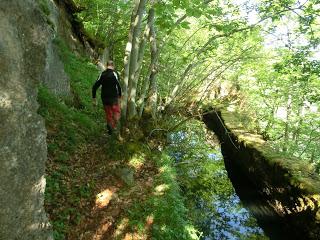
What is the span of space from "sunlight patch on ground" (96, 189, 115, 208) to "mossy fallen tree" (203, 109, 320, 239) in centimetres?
464

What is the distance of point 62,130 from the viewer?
28.2 ft

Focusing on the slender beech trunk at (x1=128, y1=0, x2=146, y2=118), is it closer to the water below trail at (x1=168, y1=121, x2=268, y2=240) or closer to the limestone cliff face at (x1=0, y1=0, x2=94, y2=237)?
the water below trail at (x1=168, y1=121, x2=268, y2=240)

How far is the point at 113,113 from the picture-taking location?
9531 millimetres

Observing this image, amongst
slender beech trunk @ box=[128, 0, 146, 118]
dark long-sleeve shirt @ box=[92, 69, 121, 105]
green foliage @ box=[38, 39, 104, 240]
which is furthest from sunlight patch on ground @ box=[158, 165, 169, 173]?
dark long-sleeve shirt @ box=[92, 69, 121, 105]

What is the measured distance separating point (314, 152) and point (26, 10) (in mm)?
14046

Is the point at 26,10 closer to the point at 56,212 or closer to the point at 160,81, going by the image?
the point at 56,212

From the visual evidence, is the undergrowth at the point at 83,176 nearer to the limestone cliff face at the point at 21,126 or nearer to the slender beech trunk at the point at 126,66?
the slender beech trunk at the point at 126,66

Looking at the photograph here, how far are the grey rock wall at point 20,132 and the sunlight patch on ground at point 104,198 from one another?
2256 mm

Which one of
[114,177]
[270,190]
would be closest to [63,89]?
[114,177]

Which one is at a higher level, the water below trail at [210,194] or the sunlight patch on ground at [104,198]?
the sunlight patch on ground at [104,198]

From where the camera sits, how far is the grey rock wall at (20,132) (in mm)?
4188

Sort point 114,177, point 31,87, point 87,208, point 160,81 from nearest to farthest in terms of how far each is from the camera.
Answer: point 31,87 < point 87,208 < point 114,177 < point 160,81

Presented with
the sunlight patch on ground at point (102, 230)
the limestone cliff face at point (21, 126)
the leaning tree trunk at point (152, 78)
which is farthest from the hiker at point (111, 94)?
the limestone cliff face at point (21, 126)

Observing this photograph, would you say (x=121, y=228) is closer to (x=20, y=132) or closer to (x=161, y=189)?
(x=161, y=189)
